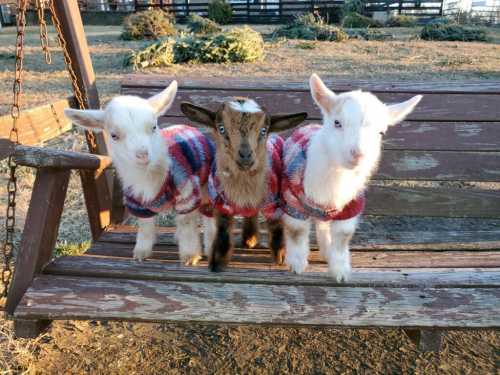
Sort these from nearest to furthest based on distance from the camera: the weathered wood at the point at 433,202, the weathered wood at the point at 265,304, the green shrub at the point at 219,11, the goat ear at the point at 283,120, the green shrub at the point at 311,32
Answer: the weathered wood at the point at 265,304 → the goat ear at the point at 283,120 → the weathered wood at the point at 433,202 → the green shrub at the point at 311,32 → the green shrub at the point at 219,11

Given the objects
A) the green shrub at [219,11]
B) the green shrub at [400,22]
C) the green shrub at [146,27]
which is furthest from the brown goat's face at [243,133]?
the green shrub at [219,11]

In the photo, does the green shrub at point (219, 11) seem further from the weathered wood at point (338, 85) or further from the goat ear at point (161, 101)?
the goat ear at point (161, 101)

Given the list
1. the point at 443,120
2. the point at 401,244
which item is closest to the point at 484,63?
the point at 443,120

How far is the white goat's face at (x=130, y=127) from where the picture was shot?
7.48 feet

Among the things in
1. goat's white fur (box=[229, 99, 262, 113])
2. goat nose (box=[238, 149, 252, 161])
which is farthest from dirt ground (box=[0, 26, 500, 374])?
goat's white fur (box=[229, 99, 262, 113])

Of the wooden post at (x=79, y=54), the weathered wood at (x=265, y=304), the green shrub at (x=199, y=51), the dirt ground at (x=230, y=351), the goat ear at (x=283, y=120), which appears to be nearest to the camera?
the weathered wood at (x=265, y=304)

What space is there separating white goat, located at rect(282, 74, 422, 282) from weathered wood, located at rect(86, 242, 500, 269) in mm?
225

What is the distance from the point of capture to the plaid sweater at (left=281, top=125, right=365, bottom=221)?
2322 mm

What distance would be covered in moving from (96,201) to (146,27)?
12.2 meters

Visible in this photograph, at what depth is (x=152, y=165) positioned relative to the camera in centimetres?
238

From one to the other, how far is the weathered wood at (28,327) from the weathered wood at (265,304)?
0.20ft

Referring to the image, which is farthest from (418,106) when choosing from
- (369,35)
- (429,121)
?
(369,35)

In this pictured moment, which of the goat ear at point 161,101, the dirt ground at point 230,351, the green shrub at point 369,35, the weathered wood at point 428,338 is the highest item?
the green shrub at point 369,35

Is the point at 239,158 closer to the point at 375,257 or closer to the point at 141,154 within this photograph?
the point at 141,154
